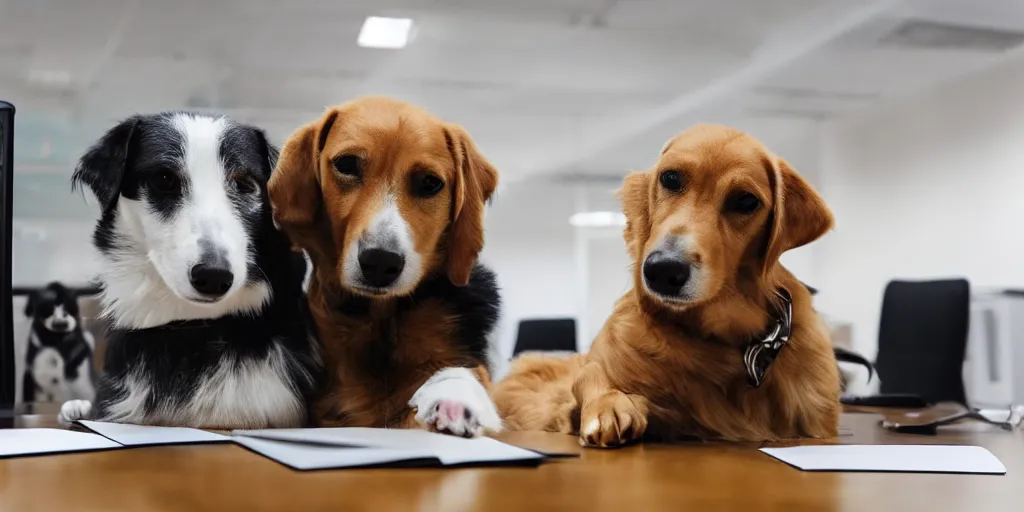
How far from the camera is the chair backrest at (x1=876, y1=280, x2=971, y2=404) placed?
2.72 meters

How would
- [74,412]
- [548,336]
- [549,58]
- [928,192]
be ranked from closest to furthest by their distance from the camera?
[74,412] → [548,336] → [549,58] → [928,192]

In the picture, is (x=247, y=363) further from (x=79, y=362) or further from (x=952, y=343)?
(x=952, y=343)

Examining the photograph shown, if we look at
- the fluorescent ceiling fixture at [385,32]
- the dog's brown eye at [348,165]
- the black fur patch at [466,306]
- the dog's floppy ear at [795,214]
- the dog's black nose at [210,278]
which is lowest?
the black fur patch at [466,306]

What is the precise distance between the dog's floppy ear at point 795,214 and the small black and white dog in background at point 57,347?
3.85ft

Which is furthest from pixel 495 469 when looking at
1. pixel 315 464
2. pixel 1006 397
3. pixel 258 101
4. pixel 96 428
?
pixel 1006 397

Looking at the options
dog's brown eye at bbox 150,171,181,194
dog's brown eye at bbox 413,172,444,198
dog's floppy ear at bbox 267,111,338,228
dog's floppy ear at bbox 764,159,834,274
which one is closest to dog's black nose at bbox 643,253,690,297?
dog's floppy ear at bbox 764,159,834,274

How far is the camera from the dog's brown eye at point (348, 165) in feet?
2.95

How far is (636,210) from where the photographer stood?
970 millimetres

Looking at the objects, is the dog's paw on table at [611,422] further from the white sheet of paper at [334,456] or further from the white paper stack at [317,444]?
the white sheet of paper at [334,456]

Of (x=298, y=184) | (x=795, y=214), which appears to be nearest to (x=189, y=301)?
(x=298, y=184)

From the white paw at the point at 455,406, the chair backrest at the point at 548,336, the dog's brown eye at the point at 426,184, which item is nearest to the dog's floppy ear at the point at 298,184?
the dog's brown eye at the point at 426,184

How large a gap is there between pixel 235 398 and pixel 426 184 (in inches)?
12.1

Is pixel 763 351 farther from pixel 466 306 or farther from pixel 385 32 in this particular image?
pixel 385 32

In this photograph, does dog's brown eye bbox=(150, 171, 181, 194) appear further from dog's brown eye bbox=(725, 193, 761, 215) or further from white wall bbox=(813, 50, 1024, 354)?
white wall bbox=(813, 50, 1024, 354)
